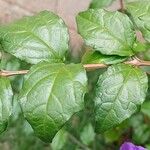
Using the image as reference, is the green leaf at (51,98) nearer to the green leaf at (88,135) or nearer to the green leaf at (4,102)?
the green leaf at (4,102)

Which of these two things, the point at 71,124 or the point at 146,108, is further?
the point at 71,124

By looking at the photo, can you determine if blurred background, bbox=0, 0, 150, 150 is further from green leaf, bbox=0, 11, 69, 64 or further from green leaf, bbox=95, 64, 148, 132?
green leaf, bbox=95, 64, 148, 132

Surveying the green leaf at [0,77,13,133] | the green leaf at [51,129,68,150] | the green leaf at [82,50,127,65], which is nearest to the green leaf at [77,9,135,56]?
the green leaf at [82,50,127,65]

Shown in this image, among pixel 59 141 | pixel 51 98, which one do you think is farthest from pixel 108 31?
pixel 59 141

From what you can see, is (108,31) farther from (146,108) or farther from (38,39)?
(146,108)

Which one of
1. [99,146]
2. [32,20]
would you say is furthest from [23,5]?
[32,20]

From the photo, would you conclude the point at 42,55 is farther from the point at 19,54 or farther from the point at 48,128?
the point at 48,128

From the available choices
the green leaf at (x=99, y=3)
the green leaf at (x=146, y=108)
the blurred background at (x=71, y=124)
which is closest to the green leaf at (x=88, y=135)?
the blurred background at (x=71, y=124)
